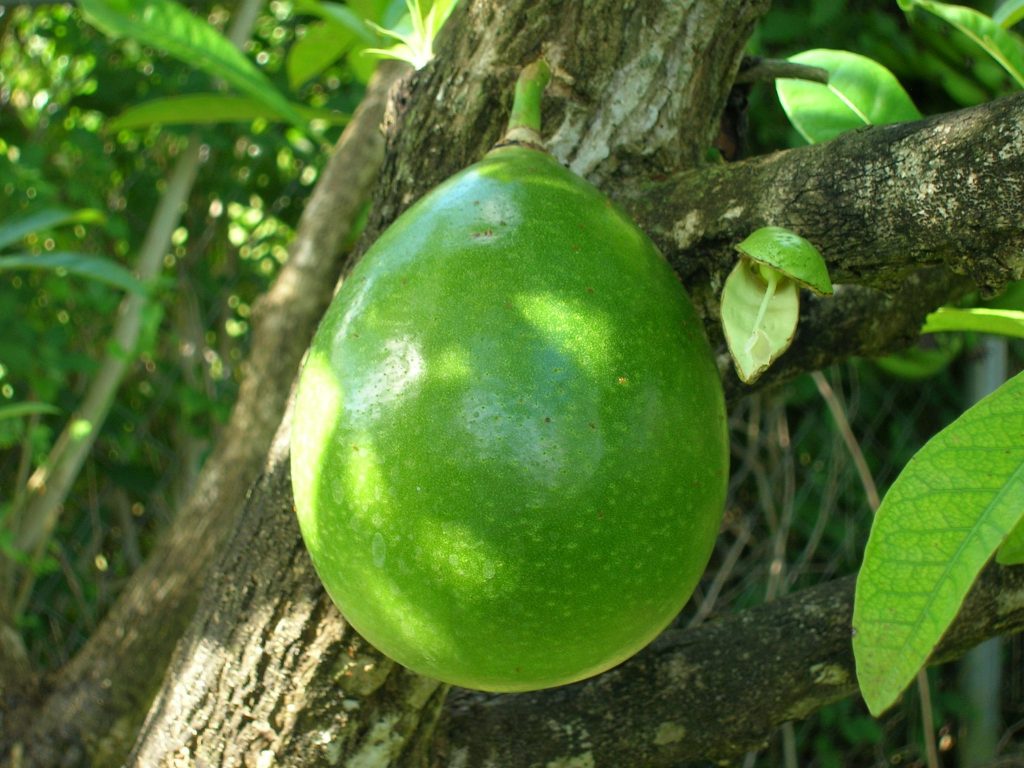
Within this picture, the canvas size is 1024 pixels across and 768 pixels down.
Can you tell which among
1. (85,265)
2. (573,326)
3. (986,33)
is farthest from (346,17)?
(573,326)

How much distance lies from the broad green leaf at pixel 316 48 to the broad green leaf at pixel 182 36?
172mm

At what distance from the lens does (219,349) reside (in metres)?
2.15

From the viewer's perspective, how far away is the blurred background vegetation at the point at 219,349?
184 centimetres

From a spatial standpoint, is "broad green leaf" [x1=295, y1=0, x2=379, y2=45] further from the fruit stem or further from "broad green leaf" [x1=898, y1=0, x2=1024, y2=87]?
"broad green leaf" [x1=898, y1=0, x2=1024, y2=87]

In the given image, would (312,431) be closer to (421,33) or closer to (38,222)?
(421,33)

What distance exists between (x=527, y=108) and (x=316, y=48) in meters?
0.91

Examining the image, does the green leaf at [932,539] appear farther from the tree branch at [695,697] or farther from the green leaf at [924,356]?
the green leaf at [924,356]

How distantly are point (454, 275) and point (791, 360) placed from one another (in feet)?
1.36

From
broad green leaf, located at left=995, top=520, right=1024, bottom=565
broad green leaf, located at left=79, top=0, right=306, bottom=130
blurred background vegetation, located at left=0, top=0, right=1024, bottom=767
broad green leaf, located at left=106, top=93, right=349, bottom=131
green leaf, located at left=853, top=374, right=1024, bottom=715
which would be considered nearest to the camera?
green leaf, located at left=853, top=374, right=1024, bottom=715

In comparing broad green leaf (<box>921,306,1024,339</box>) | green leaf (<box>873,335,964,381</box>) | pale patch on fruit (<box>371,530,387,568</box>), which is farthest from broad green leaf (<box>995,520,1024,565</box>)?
green leaf (<box>873,335,964,381</box>)

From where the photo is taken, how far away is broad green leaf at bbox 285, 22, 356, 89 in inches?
63.0

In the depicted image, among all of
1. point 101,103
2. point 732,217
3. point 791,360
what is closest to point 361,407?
point 732,217

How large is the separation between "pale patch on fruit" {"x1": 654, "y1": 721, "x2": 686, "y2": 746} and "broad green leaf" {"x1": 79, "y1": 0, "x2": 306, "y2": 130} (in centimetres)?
101

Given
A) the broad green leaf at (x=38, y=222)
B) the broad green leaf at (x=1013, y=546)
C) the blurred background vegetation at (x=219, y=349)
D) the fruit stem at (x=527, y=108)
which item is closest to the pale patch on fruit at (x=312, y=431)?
the fruit stem at (x=527, y=108)
